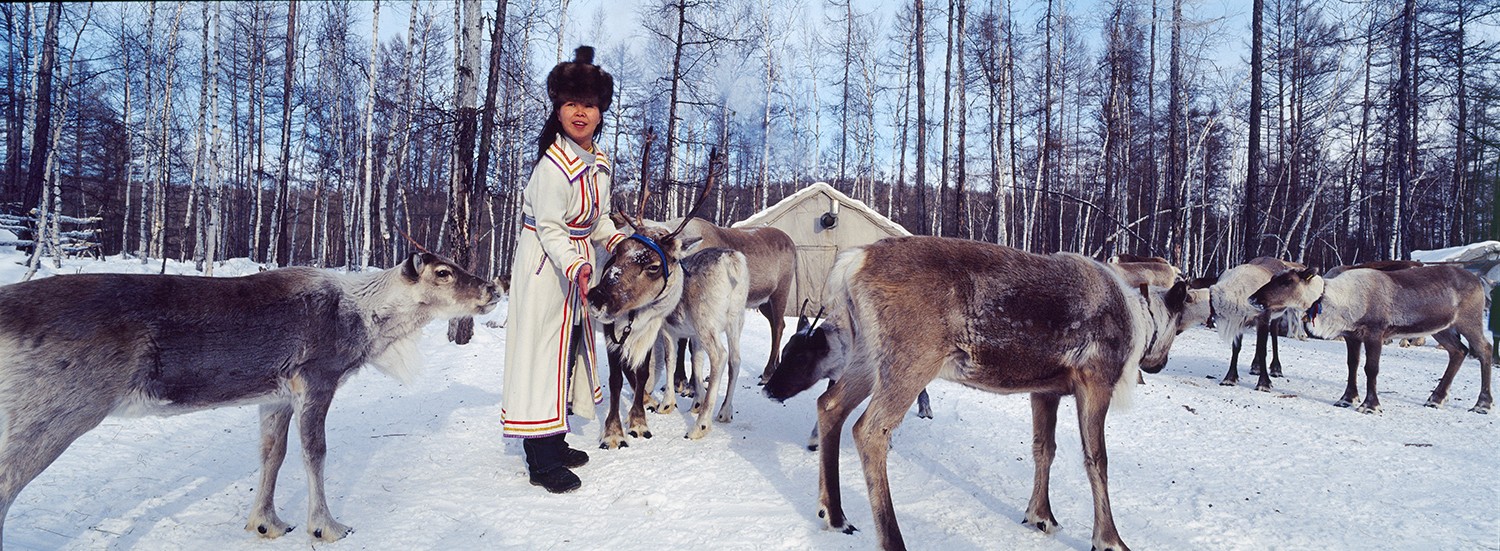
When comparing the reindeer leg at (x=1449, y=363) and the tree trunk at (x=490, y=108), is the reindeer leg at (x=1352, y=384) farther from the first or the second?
the tree trunk at (x=490, y=108)

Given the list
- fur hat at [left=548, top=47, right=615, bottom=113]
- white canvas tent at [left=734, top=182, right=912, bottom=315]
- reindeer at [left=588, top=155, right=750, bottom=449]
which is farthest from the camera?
white canvas tent at [left=734, top=182, right=912, bottom=315]

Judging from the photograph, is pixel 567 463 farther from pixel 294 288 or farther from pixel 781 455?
pixel 294 288

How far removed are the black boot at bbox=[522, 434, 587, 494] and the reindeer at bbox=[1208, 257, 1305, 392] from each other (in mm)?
9310

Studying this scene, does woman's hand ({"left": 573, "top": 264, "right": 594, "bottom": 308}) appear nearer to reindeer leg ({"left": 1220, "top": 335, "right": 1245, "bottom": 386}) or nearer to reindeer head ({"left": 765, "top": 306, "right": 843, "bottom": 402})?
reindeer head ({"left": 765, "top": 306, "right": 843, "bottom": 402})

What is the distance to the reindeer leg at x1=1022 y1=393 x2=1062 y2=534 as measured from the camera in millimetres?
3856

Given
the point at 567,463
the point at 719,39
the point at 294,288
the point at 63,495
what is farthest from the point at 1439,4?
the point at 63,495

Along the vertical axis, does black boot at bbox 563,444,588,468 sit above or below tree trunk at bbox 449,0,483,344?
below

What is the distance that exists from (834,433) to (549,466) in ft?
6.11

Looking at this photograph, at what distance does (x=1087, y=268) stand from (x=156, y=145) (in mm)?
28131

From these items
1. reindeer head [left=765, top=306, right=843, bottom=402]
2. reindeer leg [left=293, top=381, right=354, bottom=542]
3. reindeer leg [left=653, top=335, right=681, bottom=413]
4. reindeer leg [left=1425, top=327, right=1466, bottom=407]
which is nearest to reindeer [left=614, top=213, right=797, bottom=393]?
reindeer leg [left=653, top=335, right=681, bottom=413]

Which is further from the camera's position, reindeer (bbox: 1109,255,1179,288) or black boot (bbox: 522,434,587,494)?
reindeer (bbox: 1109,255,1179,288)

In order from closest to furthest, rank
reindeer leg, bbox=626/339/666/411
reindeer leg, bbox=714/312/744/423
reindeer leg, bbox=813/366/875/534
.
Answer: reindeer leg, bbox=813/366/875/534 < reindeer leg, bbox=714/312/744/423 < reindeer leg, bbox=626/339/666/411

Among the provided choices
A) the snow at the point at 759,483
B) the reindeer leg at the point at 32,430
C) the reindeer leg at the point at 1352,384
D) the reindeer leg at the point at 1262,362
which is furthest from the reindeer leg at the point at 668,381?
the reindeer leg at the point at 1262,362

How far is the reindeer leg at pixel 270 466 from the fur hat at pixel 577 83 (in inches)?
97.2
